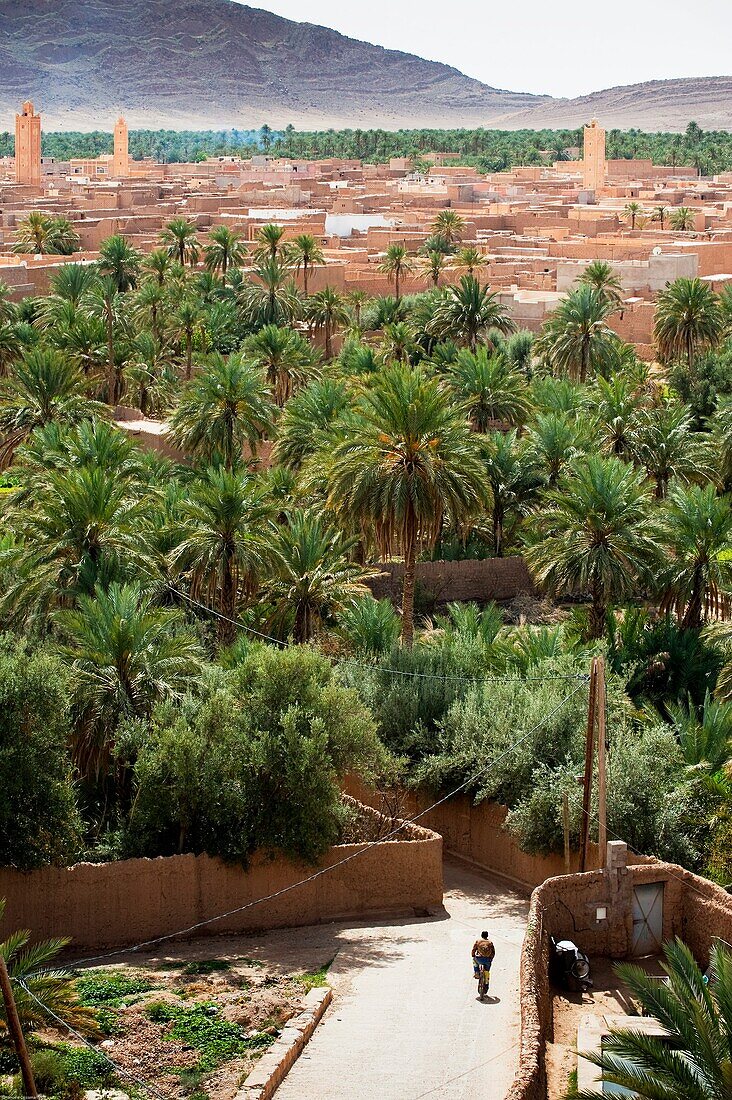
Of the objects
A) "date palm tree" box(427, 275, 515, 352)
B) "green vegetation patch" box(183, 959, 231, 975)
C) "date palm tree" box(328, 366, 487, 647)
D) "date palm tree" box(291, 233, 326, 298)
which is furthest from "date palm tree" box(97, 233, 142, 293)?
"green vegetation patch" box(183, 959, 231, 975)

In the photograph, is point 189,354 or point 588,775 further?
point 189,354

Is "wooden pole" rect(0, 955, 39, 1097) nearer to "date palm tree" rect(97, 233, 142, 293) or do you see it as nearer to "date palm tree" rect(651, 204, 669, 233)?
"date palm tree" rect(97, 233, 142, 293)

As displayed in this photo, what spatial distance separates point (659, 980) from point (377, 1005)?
2.49 m

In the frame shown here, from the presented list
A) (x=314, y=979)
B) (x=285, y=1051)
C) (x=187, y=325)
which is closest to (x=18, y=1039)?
(x=285, y=1051)

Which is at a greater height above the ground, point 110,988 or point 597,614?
point 597,614

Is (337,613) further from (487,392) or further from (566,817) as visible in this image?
(487,392)

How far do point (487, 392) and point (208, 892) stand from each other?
680 inches

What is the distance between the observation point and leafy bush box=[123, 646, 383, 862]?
16125mm

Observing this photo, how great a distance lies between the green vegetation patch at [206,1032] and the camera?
483 inches

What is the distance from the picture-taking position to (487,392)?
31734 mm

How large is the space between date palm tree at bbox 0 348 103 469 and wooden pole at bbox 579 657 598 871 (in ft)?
46.4

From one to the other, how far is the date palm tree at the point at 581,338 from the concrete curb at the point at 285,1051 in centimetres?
2479

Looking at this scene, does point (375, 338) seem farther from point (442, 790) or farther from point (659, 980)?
point (659, 980)

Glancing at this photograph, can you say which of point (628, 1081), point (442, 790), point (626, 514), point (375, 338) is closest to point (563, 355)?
point (375, 338)
